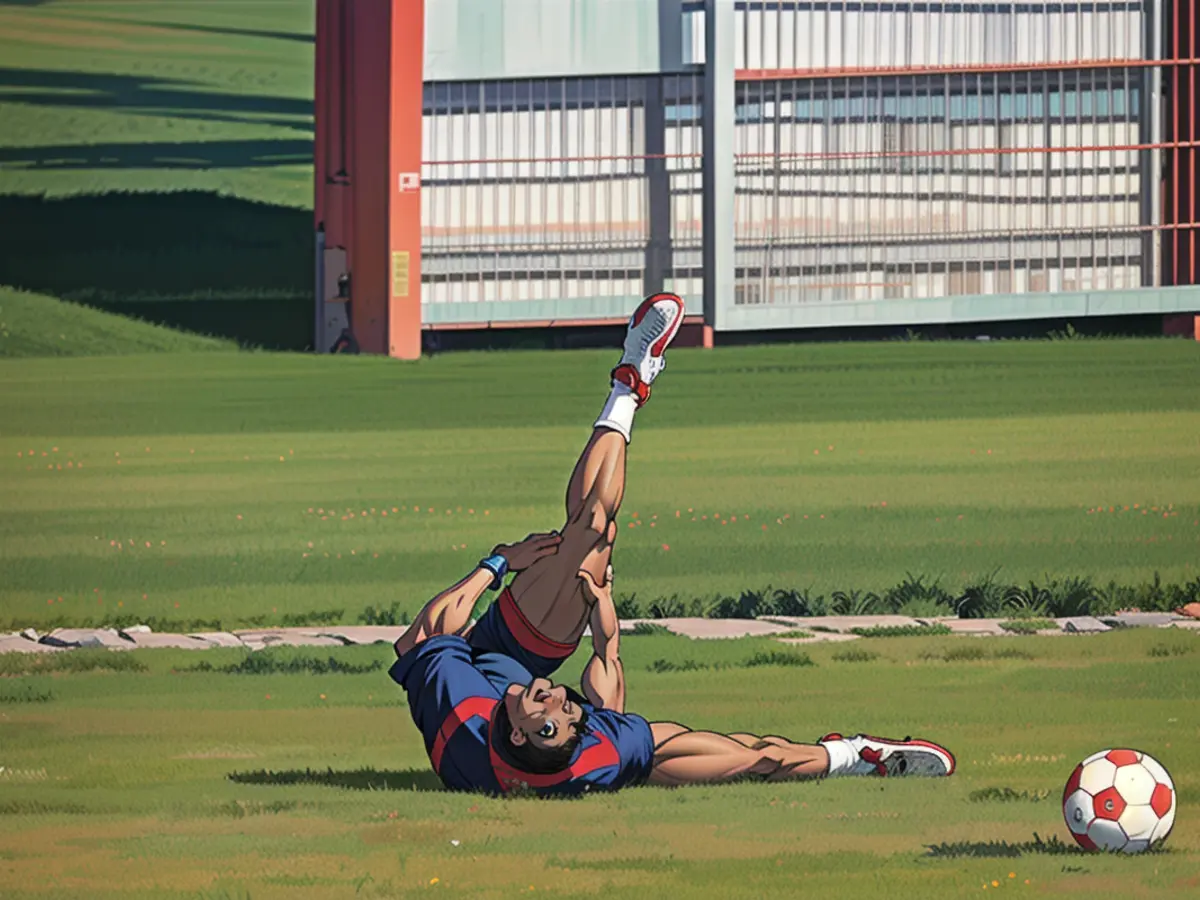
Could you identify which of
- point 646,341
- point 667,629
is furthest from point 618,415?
point 667,629

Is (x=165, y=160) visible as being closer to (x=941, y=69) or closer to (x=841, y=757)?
(x=941, y=69)

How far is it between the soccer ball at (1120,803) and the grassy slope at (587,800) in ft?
0.32

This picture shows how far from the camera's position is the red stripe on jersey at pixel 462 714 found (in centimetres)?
759

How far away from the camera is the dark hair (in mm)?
7395

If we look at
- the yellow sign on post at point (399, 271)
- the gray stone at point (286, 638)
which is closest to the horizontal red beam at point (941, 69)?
the yellow sign on post at point (399, 271)

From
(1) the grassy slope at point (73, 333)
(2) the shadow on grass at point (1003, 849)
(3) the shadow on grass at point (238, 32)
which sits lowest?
(2) the shadow on grass at point (1003, 849)

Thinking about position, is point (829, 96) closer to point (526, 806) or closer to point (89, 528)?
point (89, 528)

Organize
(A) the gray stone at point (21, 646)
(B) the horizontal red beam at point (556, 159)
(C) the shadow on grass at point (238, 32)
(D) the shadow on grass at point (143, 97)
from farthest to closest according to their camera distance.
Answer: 1. (C) the shadow on grass at point (238, 32)
2. (D) the shadow on grass at point (143, 97)
3. (B) the horizontal red beam at point (556, 159)
4. (A) the gray stone at point (21, 646)

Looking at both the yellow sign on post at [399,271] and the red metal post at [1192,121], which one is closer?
the yellow sign on post at [399,271]

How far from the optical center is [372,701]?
9.74 metres

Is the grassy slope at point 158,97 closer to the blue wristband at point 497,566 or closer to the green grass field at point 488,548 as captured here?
the green grass field at point 488,548

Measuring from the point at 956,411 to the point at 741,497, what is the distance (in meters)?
5.20

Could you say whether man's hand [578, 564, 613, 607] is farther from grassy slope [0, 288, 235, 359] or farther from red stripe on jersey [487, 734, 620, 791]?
grassy slope [0, 288, 235, 359]

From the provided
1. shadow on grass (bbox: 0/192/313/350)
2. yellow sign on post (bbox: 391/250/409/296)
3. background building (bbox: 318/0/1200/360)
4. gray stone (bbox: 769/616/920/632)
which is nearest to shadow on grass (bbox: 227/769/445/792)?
gray stone (bbox: 769/616/920/632)
